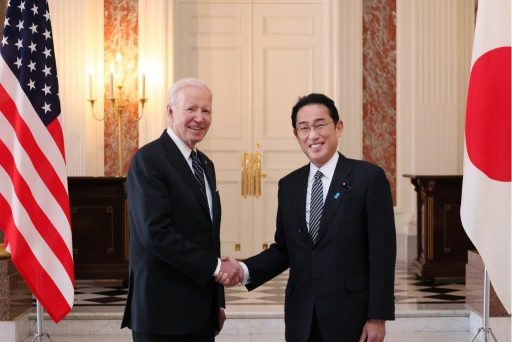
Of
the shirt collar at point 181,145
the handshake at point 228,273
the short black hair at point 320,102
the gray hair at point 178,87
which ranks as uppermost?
the gray hair at point 178,87

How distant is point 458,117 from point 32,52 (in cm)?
675

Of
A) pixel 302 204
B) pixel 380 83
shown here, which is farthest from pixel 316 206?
pixel 380 83

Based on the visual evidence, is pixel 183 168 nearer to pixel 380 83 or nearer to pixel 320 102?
pixel 320 102

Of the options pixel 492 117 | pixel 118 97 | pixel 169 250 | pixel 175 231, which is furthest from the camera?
pixel 118 97

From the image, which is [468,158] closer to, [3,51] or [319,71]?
[3,51]

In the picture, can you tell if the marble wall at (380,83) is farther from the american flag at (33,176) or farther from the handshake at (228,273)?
the handshake at (228,273)

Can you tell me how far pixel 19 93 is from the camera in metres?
5.15

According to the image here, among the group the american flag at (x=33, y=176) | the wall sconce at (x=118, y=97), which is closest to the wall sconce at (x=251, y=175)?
the wall sconce at (x=118, y=97)

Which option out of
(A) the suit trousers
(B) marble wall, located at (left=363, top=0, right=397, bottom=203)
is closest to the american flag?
(A) the suit trousers

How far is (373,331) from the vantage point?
3.36 m

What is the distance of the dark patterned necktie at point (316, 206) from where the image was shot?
348 cm

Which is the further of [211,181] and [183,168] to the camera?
[211,181]

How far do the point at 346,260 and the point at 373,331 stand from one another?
0.93ft

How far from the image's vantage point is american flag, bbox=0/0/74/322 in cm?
502
